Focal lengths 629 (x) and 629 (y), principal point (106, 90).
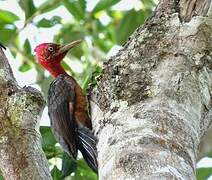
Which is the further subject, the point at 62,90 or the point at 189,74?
the point at 62,90

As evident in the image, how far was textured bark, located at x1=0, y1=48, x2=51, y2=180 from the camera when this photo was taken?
2400 millimetres

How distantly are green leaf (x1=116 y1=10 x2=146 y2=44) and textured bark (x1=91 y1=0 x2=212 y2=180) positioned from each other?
115 cm

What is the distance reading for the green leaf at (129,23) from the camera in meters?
4.73

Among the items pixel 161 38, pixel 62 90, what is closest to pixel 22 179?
pixel 161 38

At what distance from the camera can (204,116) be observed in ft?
9.78

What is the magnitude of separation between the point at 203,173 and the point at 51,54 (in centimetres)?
188

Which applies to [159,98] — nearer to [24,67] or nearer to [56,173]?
[56,173]

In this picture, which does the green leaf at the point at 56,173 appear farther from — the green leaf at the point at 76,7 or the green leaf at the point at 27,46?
the green leaf at the point at 27,46

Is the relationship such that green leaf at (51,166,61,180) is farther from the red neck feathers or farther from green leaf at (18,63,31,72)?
green leaf at (18,63,31,72)

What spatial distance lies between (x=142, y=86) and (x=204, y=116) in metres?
0.33

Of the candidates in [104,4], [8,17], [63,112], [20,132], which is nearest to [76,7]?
[104,4]

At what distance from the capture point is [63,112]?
Result: 394 centimetres

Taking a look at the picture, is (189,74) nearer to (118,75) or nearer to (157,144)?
(118,75)

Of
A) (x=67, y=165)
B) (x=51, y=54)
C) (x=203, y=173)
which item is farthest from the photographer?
(x=51, y=54)
